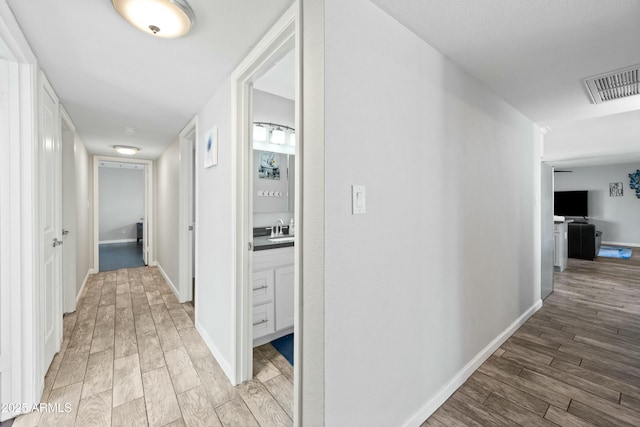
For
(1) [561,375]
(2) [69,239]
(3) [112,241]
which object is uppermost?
(2) [69,239]

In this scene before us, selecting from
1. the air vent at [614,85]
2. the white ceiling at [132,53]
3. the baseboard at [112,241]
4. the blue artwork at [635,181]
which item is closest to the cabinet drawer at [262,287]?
the white ceiling at [132,53]

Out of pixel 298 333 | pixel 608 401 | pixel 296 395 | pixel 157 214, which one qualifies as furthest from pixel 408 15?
pixel 157 214

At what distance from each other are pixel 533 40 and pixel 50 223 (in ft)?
11.6

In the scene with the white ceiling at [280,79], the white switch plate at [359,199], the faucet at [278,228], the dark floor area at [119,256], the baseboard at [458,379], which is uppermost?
the white ceiling at [280,79]

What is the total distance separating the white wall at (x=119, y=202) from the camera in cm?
844

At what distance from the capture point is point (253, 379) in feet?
6.43

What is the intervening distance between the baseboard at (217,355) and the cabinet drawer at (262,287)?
459 mm

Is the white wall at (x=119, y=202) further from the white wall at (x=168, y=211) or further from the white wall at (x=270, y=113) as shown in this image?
the white wall at (x=270, y=113)

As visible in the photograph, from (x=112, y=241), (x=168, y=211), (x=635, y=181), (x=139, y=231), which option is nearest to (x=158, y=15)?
(x=168, y=211)

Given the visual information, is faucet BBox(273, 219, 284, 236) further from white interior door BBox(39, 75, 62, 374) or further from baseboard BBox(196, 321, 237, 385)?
white interior door BBox(39, 75, 62, 374)

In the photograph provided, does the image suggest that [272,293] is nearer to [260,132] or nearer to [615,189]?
[260,132]

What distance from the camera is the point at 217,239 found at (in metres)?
2.22

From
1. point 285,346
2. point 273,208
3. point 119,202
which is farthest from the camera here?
point 119,202

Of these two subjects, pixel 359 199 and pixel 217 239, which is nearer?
pixel 359 199
